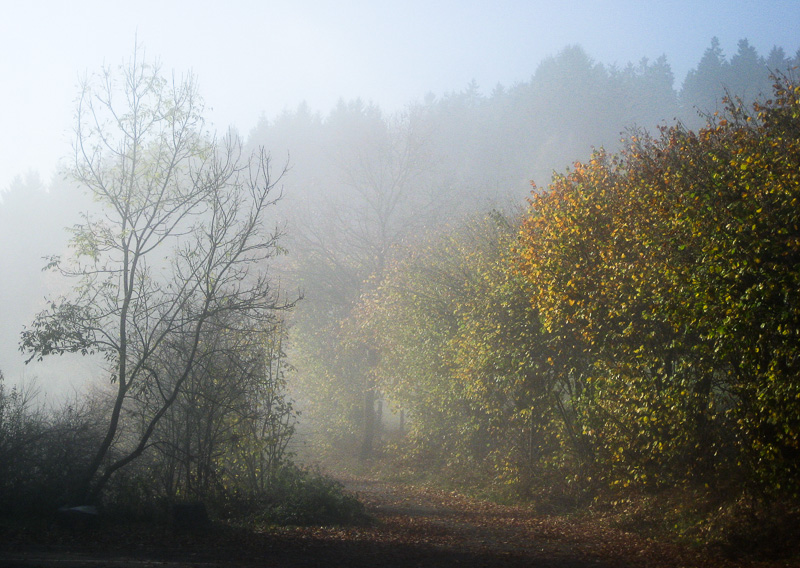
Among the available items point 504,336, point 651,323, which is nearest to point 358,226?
point 504,336

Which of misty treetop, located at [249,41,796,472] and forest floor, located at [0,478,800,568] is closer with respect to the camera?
forest floor, located at [0,478,800,568]

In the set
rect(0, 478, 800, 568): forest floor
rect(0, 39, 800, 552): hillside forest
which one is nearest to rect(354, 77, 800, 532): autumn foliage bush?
rect(0, 39, 800, 552): hillside forest

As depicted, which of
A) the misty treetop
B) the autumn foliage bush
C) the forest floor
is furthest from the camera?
the misty treetop

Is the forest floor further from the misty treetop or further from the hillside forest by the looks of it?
the misty treetop

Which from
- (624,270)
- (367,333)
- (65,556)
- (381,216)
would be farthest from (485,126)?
(65,556)

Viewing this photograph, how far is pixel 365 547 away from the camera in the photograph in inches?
435

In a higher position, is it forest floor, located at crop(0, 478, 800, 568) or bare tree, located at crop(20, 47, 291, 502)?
bare tree, located at crop(20, 47, 291, 502)

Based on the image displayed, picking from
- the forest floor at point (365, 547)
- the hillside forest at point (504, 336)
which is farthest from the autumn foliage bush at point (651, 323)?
the forest floor at point (365, 547)

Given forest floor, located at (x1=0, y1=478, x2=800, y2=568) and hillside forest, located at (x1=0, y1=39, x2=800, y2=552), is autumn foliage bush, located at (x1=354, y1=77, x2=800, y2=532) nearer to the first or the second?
hillside forest, located at (x1=0, y1=39, x2=800, y2=552)

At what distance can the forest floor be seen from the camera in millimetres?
9359

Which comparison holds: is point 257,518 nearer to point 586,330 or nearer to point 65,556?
point 65,556

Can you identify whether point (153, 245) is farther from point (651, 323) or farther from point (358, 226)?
point (358, 226)

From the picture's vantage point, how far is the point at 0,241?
8362cm

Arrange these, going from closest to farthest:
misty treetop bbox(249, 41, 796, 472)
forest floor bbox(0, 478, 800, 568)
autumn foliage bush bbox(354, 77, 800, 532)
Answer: autumn foliage bush bbox(354, 77, 800, 532) < forest floor bbox(0, 478, 800, 568) < misty treetop bbox(249, 41, 796, 472)
